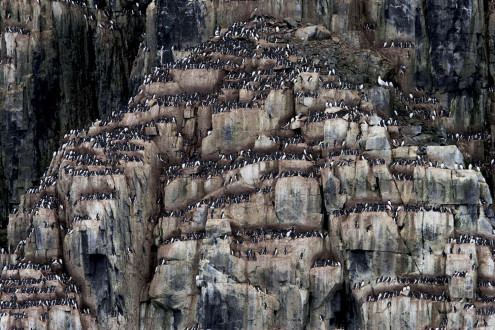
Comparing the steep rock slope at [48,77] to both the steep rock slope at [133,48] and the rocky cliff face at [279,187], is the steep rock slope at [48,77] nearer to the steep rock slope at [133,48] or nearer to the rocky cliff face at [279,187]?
the steep rock slope at [133,48]

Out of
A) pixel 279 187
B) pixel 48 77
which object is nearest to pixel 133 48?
pixel 48 77

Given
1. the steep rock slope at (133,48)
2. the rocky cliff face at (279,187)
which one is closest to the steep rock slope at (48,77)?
the steep rock slope at (133,48)

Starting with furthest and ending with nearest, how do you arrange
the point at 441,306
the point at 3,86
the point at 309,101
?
the point at 3,86
the point at 309,101
the point at 441,306

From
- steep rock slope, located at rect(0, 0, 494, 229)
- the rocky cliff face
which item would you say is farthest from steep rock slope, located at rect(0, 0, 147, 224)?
the rocky cliff face

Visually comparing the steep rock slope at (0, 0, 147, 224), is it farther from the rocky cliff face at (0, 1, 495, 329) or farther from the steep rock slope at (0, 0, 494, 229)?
the rocky cliff face at (0, 1, 495, 329)

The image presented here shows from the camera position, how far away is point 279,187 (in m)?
119

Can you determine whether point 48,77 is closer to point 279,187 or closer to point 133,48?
point 133,48

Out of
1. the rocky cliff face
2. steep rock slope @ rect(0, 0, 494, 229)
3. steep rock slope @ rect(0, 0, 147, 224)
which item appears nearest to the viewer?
the rocky cliff face

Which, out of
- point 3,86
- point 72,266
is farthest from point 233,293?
point 3,86

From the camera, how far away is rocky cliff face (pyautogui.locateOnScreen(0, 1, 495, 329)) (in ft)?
384

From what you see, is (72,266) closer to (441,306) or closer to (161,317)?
(161,317)

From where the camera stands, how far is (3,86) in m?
137

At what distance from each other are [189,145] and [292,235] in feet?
41.2

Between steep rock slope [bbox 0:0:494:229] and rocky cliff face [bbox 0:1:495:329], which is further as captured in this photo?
steep rock slope [bbox 0:0:494:229]
